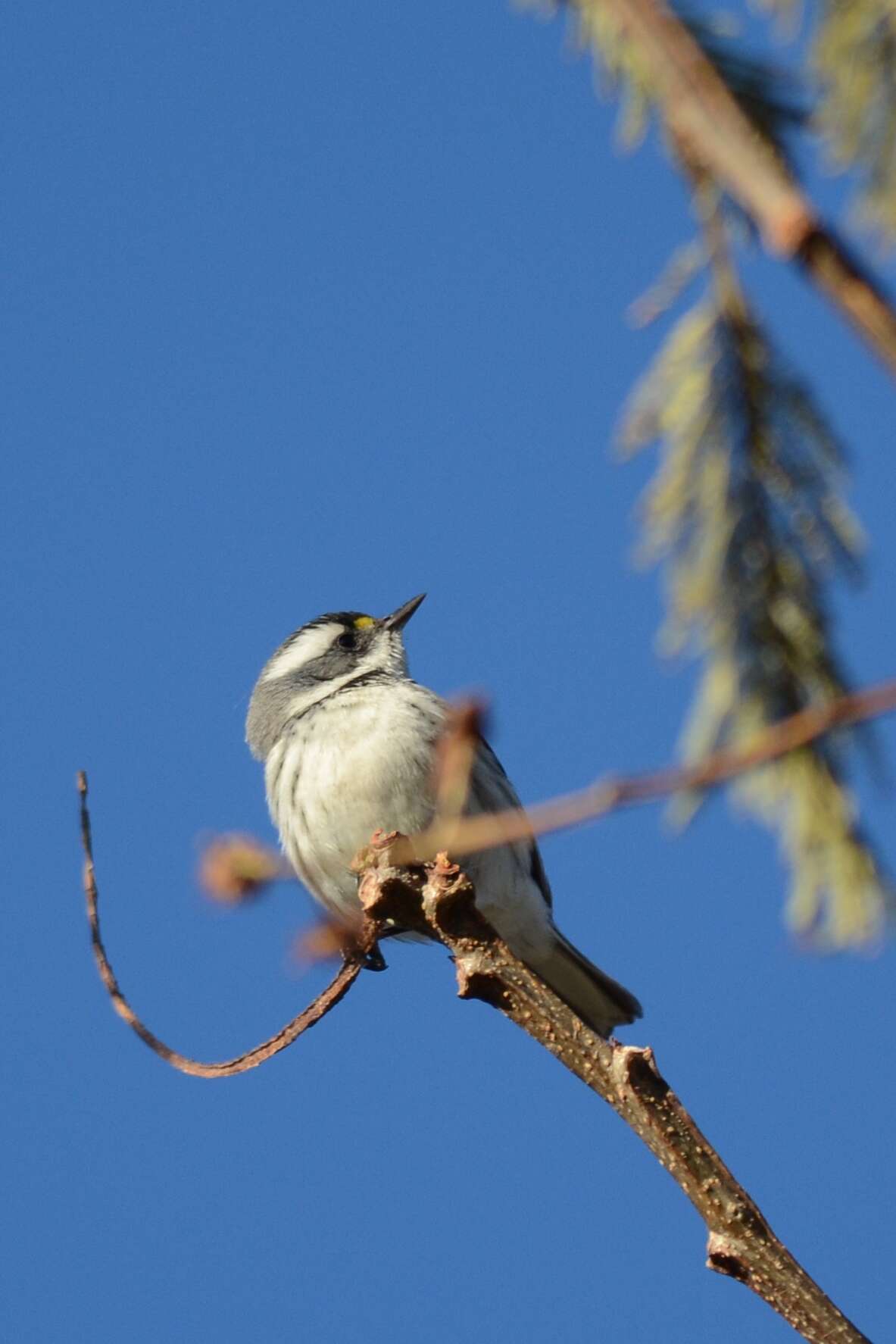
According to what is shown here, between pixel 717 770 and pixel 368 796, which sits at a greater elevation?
pixel 368 796

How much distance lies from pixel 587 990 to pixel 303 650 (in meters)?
2.58

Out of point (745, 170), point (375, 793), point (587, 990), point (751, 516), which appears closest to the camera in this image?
point (745, 170)

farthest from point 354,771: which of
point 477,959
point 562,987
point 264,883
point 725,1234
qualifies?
point 264,883

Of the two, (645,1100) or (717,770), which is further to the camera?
(645,1100)

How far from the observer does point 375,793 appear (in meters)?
7.20

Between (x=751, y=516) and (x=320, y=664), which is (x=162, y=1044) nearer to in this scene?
(x=751, y=516)

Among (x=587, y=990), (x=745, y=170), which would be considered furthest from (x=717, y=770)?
(x=587, y=990)

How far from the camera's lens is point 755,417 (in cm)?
234

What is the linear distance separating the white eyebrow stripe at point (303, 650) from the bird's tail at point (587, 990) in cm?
217

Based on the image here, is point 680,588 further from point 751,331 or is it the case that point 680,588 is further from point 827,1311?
point 827,1311

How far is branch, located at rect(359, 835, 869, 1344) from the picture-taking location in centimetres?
358

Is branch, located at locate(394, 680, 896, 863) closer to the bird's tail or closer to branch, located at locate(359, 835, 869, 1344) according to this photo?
branch, located at locate(359, 835, 869, 1344)

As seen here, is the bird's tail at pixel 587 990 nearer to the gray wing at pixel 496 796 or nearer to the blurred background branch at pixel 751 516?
the gray wing at pixel 496 796

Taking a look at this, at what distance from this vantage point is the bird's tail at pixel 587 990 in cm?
766
